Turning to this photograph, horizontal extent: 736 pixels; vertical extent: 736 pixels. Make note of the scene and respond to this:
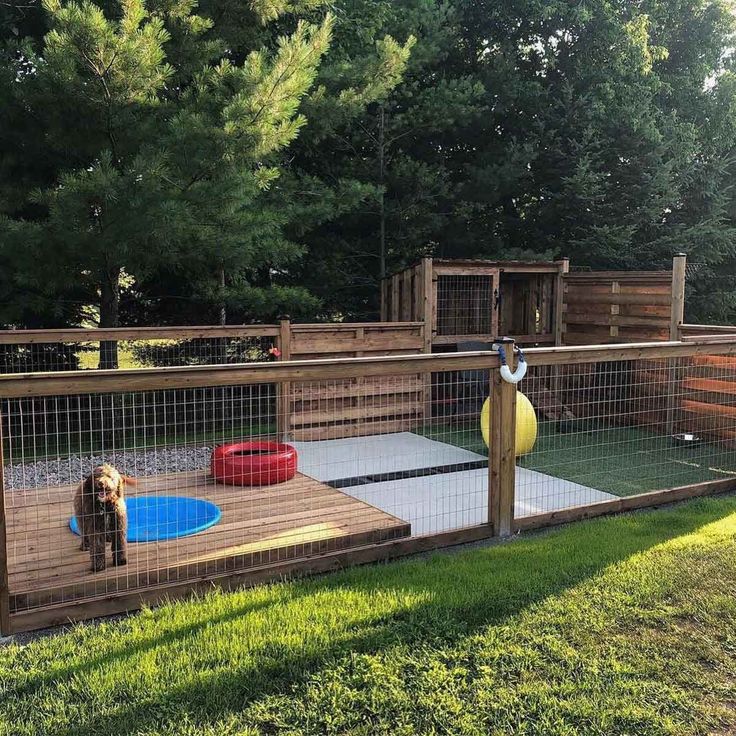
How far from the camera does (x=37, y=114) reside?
7.24m

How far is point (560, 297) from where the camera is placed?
9.90 metres

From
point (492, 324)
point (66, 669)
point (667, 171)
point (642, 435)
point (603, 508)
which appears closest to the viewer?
point (66, 669)

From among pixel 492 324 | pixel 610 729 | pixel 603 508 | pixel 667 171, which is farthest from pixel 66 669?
pixel 667 171

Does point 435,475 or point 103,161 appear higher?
point 103,161

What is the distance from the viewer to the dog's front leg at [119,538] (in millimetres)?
3582

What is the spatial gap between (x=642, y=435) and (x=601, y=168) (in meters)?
6.93

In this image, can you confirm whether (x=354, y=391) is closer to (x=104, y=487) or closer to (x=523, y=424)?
(x=523, y=424)

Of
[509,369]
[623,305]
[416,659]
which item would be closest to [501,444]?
[509,369]

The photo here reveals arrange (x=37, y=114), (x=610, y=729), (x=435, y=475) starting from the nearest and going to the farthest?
(x=610, y=729), (x=435, y=475), (x=37, y=114)

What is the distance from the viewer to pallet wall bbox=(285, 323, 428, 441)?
801cm

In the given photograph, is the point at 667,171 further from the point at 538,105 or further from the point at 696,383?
the point at 696,383

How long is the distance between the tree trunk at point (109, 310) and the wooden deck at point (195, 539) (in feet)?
9.97

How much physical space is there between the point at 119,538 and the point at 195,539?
49 centimetres

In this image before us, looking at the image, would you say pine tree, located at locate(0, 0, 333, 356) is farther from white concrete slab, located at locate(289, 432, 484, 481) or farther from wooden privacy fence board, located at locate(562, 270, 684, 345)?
wooden privacy fence board, located at locate(562, 270, 684, 345)
